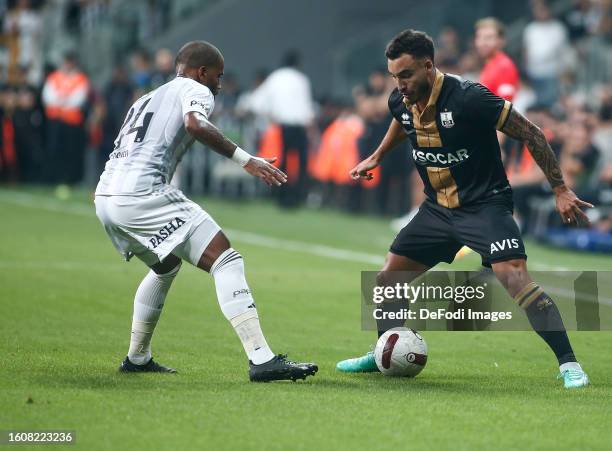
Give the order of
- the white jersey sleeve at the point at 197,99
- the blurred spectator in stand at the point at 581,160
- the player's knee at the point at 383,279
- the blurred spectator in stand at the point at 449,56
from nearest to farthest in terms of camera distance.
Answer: the white jersey sleeve at the point at 197,99 → the player's knee at the point at 383,279 → the blurred spectator in stand at the point at 581,160 → the blurred spectator in stand at the point at 449,56

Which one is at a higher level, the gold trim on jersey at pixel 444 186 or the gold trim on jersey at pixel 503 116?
the gold trim on jersey at pixel 503 116

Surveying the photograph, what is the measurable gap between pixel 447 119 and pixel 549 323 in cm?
138

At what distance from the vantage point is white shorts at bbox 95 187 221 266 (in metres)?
7.79

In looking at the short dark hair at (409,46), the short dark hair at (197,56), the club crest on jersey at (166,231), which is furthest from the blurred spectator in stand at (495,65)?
the club crest on jersey at (166,231)

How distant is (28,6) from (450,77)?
26.5m

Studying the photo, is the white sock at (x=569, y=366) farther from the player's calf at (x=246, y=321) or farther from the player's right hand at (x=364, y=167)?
the player's right hand at (x=364, y=167)

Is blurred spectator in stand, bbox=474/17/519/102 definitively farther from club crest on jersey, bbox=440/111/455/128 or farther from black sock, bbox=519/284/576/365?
black sock, bbox=519/284/576/365

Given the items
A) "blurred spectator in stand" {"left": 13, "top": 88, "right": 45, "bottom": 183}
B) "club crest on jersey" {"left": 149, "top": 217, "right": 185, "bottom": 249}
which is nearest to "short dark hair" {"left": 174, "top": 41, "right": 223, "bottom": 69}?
"club crest on jersey" {"left": 149, "top": 217, "right": 185, "bottom": 249}

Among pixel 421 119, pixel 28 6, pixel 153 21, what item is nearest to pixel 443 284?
pixel 421 119

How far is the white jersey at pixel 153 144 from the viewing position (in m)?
7.88

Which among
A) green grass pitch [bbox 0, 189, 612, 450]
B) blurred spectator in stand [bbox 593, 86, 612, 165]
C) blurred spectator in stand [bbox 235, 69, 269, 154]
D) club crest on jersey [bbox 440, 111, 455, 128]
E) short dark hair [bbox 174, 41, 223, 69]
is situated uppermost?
blurred spectator in stand [bbox 235, 69, 269, 154]

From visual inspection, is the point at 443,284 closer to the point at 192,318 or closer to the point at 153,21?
the point at 192,318

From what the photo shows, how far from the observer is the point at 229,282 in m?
7.74

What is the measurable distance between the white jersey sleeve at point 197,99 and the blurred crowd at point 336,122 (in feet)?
30.0
